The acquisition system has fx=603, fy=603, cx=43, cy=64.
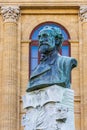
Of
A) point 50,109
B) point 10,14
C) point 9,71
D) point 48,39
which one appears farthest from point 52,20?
point 50,109

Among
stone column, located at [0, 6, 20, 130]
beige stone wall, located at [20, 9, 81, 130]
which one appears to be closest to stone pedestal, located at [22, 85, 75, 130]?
stone column, located at [0, 6, 20, 130]

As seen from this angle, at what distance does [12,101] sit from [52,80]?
17857 mm

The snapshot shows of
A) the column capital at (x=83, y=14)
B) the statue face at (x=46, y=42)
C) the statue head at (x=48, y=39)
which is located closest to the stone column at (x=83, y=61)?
the column capital at (x=83, y=14)

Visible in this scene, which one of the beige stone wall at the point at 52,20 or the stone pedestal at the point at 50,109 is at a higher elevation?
the beige stone wall at the point at 52,20

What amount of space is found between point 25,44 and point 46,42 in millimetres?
18756

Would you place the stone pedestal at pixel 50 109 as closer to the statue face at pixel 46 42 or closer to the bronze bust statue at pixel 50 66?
the bronze bust statue at pixel 50 66

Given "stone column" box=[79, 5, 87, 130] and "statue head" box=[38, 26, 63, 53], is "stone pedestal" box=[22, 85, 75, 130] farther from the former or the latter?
"stone column" box=[79, 5, 87, 130]

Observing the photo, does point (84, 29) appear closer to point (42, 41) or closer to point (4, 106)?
point (4, 106)

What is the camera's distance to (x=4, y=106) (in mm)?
26266

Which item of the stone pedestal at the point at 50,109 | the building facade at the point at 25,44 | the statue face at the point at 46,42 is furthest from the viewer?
the building facade at the point at 25,44

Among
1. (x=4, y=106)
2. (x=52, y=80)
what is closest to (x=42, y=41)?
(x=52, y=80)

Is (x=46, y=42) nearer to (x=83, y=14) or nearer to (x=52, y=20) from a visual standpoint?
(x=83, y=14)

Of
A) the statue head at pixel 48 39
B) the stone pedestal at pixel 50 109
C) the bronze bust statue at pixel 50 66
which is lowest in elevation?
the stone pedestal at pixel 50 109

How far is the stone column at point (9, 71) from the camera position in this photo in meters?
26.1
